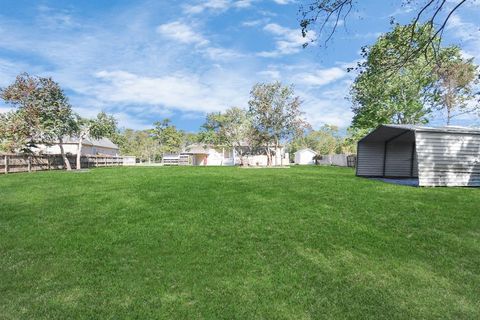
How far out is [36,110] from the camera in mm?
27188

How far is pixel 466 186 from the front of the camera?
1459 cm

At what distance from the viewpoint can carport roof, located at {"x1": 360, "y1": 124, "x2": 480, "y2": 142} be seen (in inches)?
563

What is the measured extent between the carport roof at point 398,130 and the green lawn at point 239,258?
4961mm

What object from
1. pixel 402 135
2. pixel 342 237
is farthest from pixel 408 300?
pixel 402 135

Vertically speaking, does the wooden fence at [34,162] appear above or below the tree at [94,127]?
below

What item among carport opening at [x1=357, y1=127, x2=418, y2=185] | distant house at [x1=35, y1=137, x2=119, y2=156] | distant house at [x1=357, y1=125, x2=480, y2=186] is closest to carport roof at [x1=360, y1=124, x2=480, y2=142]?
distant house at [x1=357, y1=125, x2=480, y2=186]

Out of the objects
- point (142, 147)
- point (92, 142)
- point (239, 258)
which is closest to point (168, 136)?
point (142, 147)

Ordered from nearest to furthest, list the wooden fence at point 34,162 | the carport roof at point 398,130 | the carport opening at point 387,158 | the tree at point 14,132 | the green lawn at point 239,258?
the green lawn at point 239,258 → the carport roof at point 398,130 → the carport opening at point 387,158 → the wooden fence at point 34,162 → the tree at point 14,132

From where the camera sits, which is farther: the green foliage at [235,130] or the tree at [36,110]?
the green foliage at [235,130]

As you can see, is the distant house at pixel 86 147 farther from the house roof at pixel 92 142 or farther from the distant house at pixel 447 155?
the distant house at pixel 447 155

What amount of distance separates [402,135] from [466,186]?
500cm

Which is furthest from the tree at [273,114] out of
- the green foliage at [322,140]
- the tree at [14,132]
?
the green foliage at [322,140]

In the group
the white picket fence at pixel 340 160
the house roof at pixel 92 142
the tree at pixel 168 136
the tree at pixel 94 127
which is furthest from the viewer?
the tree at pixel 168 136

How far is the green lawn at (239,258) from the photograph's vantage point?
4.26 meters
